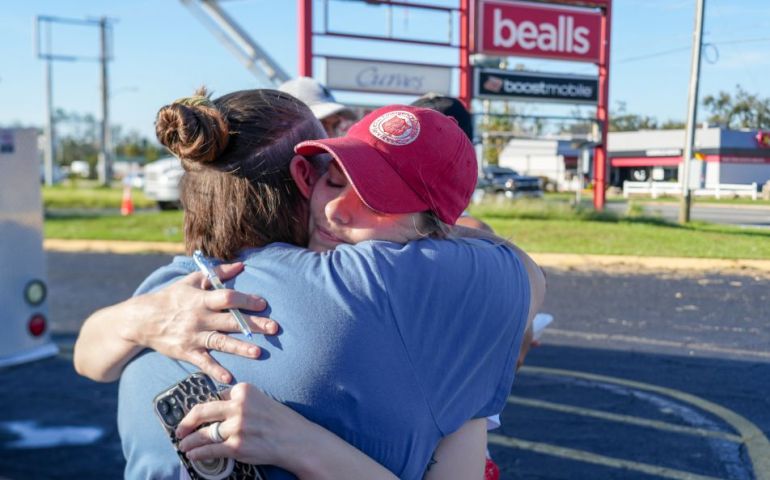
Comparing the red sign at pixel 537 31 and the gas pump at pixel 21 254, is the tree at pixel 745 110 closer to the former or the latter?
the gas pump at pixel 21 254

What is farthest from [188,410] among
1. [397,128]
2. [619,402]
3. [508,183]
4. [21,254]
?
[508,183]

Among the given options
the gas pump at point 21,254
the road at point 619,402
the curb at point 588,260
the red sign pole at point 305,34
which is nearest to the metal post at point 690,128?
the curb at point 588,260

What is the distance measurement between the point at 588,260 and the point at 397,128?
973 cm

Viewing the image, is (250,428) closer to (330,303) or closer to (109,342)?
(330,303)

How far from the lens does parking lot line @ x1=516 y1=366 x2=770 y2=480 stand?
14.1ft

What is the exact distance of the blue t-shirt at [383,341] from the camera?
139 cm

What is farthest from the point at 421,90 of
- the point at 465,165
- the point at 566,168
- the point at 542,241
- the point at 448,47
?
the point at 465,165

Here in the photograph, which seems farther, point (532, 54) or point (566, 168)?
point (532, 54)

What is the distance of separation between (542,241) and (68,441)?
8.82 m

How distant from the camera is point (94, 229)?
1705 centimetres

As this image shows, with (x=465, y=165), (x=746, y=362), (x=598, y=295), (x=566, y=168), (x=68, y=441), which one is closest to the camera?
(x=465, y=165)

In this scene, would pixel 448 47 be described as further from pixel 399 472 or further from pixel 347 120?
pixel 399 472

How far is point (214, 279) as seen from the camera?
Answer: 1.54 m

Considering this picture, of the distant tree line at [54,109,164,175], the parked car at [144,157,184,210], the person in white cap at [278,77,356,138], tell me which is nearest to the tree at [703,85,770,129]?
the person in white cap at [278,77,356,138]
